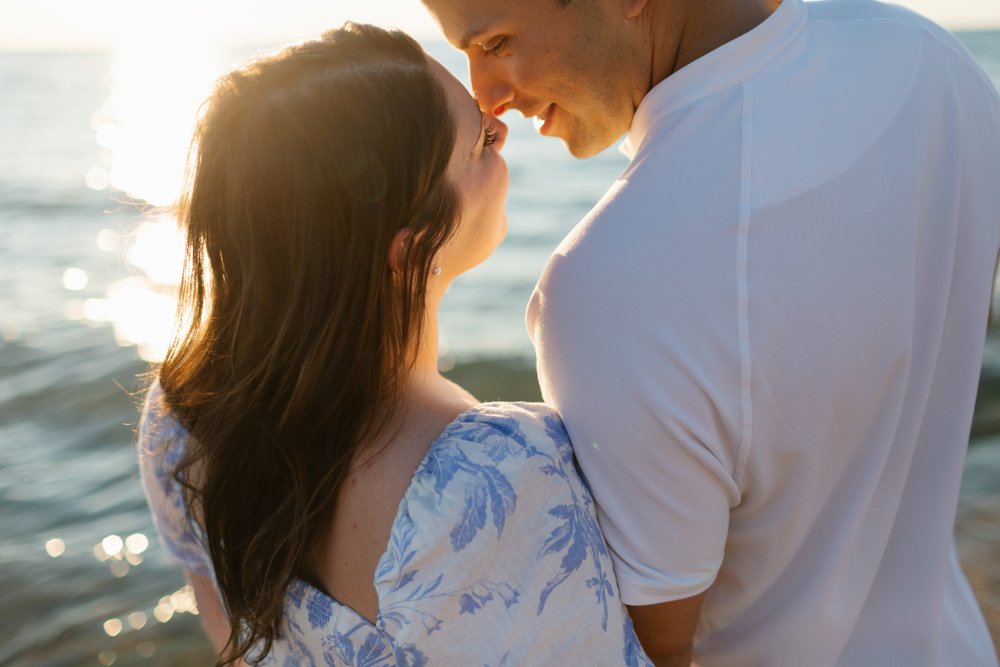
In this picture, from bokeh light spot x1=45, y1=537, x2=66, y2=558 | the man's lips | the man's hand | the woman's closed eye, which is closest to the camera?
the man's hand

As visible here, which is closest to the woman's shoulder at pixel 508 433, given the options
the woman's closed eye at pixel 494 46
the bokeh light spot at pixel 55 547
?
the woman's closed eye at pixel 494 46

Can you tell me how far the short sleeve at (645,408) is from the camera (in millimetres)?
1553

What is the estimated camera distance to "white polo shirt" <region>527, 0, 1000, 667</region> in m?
1.55

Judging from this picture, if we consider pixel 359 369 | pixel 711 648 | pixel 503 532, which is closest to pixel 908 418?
pixel 711 648

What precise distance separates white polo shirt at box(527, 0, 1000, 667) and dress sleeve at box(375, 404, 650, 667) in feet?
0.28

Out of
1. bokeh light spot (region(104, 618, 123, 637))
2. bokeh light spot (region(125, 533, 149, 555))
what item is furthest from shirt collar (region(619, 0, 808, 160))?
bokeh light spot (region(125, 533, 149, 555))

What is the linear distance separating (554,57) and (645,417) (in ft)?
3.12

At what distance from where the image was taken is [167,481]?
193 cm

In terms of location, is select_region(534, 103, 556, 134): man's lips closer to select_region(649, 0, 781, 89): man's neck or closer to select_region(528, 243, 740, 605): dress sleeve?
select_region(649, 0, 781, 89): man's neck

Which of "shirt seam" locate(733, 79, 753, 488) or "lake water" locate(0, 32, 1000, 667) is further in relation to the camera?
"lake water" locate(0, 32, 1000, 667)

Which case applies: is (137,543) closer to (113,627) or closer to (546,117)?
(113,627)

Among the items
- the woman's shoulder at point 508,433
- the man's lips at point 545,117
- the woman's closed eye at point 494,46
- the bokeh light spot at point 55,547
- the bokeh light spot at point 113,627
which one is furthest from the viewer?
the bokeh light spot at point 55,547

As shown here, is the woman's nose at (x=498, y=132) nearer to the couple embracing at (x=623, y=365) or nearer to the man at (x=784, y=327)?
Result: the couple embracing at (x=623, y=365)

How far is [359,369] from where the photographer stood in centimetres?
175
